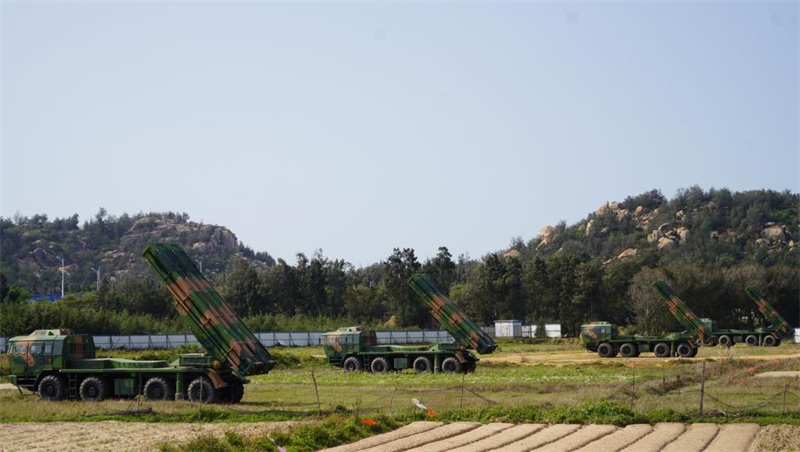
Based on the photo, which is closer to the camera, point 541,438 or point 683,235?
point 541,438

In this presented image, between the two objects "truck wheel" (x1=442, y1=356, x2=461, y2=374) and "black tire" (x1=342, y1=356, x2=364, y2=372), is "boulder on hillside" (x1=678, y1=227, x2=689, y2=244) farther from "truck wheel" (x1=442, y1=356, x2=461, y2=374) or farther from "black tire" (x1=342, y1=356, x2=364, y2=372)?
"black tire" (x1=342, y1=356, x2=364, y2=372)

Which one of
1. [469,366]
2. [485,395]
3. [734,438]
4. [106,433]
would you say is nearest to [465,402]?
[485,395]

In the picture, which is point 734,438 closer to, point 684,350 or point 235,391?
point 235,391

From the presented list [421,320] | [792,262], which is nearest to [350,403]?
[421,320]

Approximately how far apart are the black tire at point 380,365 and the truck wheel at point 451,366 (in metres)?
2.63

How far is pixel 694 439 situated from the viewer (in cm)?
2152

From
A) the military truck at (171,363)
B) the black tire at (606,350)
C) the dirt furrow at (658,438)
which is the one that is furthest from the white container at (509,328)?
the dirt furrow at (658,438)

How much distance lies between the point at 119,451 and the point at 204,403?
8820 mm

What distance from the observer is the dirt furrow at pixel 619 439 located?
20578 mm

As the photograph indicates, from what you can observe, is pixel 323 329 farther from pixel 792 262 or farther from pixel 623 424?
pixel 792 262

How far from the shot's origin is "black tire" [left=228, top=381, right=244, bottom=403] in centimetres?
2969

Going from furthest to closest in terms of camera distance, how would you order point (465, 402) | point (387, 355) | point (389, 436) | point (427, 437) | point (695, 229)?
1. point (695, 229)
2. point (387, 355)
3. point (465, 402)
4. point (389, 436)
5. point (427, 437)

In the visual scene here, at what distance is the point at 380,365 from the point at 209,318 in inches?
598

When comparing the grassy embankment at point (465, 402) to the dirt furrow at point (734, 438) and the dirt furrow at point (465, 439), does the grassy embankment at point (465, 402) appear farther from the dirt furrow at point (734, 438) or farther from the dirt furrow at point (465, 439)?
the dirt furrow at point (465, 439)
